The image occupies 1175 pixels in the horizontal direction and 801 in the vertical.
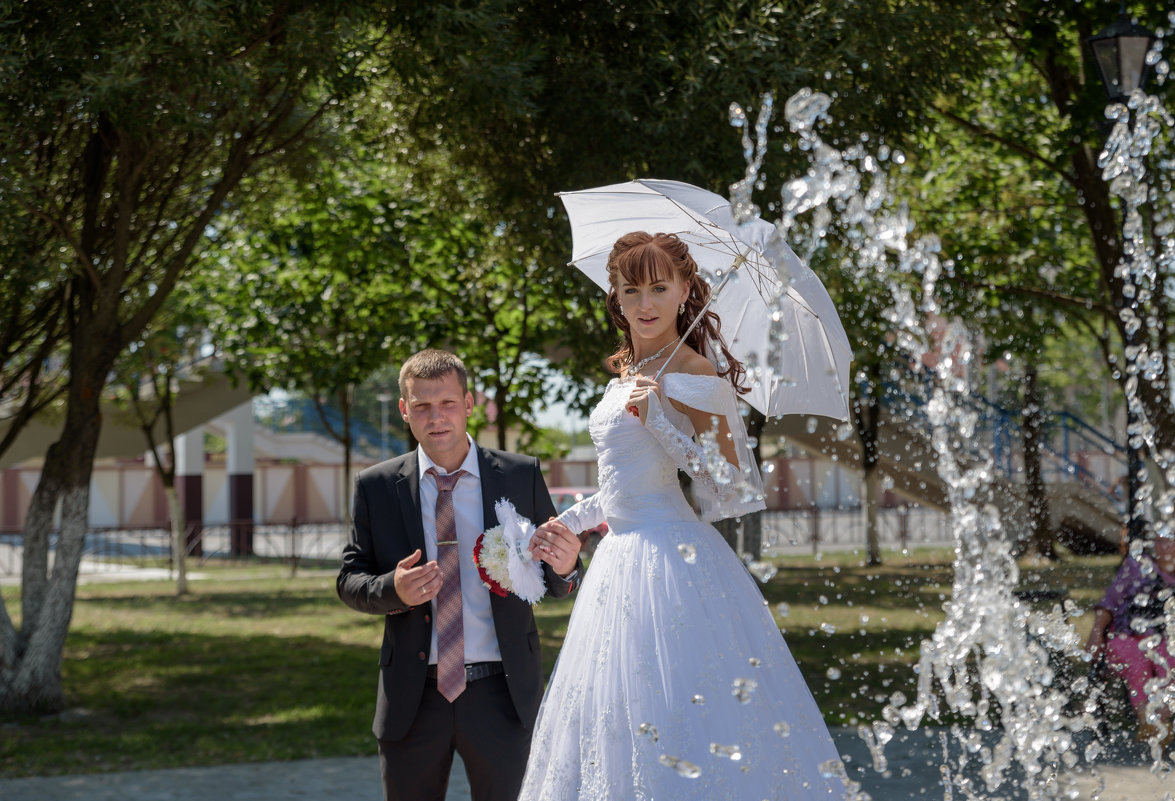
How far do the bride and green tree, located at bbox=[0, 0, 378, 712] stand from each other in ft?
15.3

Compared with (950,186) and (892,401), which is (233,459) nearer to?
(892,401)

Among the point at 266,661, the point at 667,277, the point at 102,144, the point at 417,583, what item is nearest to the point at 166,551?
the point at 266,661

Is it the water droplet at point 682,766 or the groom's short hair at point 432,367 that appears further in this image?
the groom's short hair at point 432,367

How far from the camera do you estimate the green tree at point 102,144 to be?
7223 mm

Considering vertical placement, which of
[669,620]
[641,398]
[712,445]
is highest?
[641,398]

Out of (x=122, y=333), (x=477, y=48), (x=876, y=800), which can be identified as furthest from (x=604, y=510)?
(x=122, y=333)

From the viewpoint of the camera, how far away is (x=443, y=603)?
12.2 ft

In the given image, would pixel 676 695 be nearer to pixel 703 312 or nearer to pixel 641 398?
pixel 641 398

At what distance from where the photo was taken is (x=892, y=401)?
67.1ft

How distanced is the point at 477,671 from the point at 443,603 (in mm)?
236

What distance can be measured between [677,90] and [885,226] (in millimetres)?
5592

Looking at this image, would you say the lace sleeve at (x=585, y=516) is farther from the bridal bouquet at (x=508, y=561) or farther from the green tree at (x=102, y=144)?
the green tree at (x=102, y=144)

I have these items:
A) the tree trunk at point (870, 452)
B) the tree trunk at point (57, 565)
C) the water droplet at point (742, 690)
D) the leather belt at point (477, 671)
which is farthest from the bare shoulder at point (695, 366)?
the tree trunk at point (870, 452)

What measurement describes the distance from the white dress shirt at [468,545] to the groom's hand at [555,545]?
0.26 m
